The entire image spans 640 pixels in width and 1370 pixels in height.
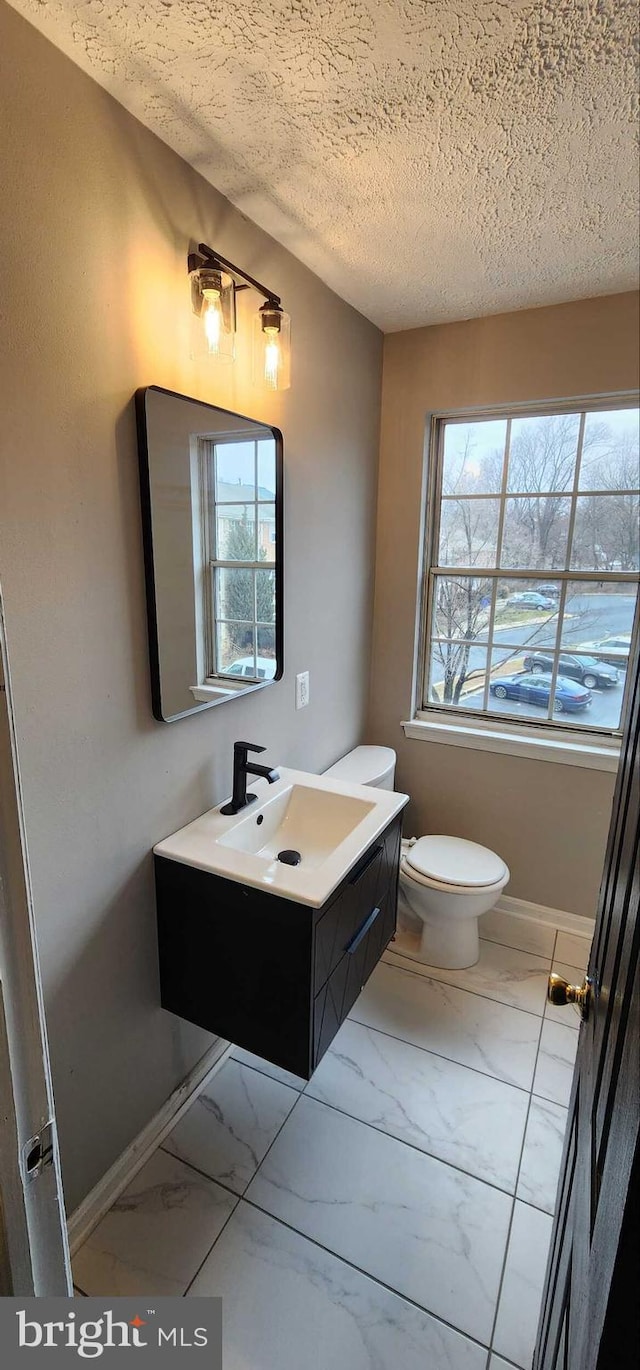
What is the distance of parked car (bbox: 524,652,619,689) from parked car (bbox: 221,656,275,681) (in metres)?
1.19

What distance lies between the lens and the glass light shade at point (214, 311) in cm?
131

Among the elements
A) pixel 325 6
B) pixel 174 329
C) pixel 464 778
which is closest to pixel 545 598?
pixel 464 778

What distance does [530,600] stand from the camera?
7.80ft

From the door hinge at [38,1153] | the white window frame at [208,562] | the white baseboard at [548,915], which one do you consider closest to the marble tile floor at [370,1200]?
the white baseboard at [548,915]

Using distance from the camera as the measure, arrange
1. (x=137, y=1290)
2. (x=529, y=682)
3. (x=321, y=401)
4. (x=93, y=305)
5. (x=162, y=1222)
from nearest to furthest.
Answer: (x=93, y=305) < (x=137, y=1290) < (x=162, y=1222) < (x=321, y=401) < (x=529, y=682)

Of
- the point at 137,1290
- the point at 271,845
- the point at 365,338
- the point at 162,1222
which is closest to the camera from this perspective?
the point at 137,1290

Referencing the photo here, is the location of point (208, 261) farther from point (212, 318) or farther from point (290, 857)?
point (290, 857)

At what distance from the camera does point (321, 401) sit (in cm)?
198

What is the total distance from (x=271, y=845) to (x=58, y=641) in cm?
90

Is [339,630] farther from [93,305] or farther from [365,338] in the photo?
[93,305]

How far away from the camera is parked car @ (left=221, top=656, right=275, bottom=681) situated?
1661mm

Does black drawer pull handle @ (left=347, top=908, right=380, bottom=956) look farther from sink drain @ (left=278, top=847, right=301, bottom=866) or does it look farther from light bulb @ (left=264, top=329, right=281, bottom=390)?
light bulb @ (left=264, top=329, right=281, bottom=390)

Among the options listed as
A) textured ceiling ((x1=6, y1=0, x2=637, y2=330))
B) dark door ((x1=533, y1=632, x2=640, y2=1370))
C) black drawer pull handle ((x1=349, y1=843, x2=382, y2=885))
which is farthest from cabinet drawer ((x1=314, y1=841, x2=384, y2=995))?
textured ceiling ((x1=6, y1=0, x2=637, y2=330))

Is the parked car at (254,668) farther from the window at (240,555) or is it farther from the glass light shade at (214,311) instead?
the glass light shade at (214,311)
